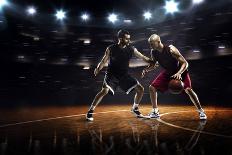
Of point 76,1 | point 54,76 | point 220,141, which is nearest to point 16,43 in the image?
point 54,76

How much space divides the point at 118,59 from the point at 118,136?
2.63 m

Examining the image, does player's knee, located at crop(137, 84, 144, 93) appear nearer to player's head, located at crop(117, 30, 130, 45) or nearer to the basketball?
the basketball

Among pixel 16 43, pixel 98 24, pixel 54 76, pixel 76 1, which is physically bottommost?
pixel 54 76

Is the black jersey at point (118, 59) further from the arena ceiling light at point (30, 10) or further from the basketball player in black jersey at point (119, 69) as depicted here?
the arena ceiling light at point (30, 10)

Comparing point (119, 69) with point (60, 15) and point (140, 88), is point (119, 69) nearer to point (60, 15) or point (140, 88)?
point (140, 88)

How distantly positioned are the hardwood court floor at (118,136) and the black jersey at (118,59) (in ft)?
3.60

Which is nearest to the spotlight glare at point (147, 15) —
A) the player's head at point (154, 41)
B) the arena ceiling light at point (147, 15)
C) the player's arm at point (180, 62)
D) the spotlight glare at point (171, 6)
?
the arena ceiling light at point (147, 15)

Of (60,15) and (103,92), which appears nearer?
(103,92)

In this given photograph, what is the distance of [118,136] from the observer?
528 cm

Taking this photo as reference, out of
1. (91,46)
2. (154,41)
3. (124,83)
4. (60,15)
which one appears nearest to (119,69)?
(124,83)

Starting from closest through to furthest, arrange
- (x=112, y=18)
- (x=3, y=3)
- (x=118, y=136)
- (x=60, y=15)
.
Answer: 1. (x=118, y=136)
2. (x=3, y=3)
3. (x=60, y=15)
4. (x=112, y=18)

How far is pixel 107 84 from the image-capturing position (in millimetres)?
7438

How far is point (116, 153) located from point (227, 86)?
11.5m

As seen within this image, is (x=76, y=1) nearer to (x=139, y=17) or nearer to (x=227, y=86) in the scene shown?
(x=139, y=17)
